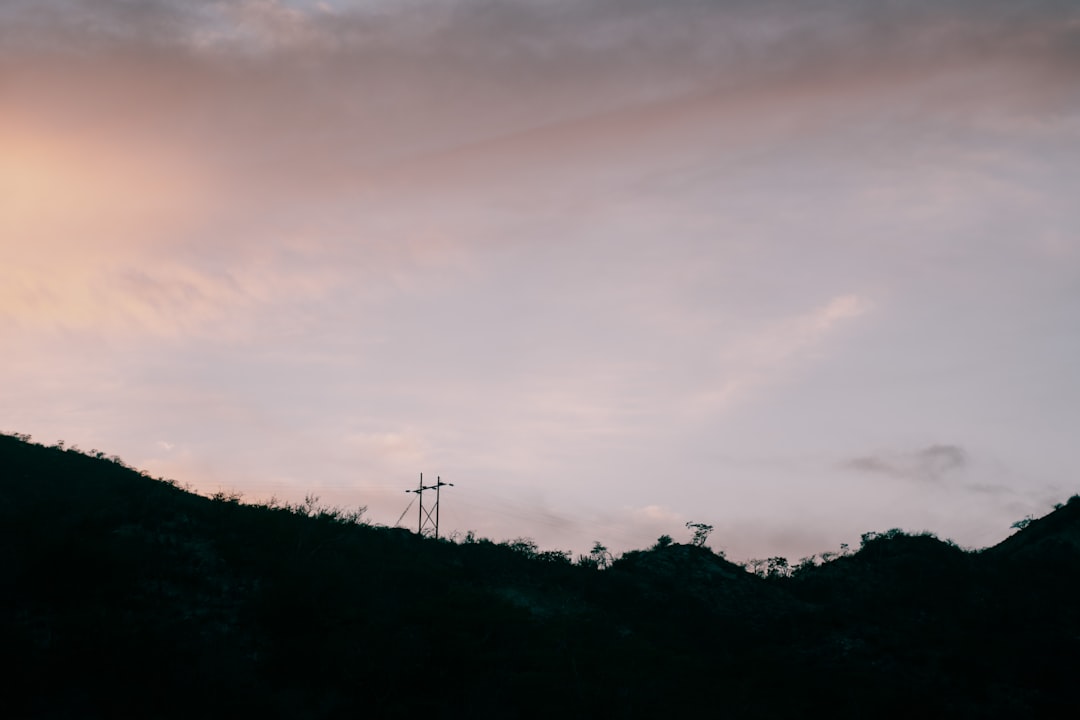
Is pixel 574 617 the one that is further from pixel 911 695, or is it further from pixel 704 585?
pixel 911 695

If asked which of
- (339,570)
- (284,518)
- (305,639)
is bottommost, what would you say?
(305,639)

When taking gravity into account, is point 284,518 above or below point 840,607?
above

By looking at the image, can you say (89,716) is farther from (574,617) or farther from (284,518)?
(574,617)

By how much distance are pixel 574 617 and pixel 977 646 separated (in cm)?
1863

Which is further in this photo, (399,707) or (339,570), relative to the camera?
(339,570)

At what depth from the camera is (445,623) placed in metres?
32.3

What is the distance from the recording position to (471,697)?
27.3m

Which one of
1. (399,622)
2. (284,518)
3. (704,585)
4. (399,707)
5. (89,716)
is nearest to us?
(89,716)

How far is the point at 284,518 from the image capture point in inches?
1517

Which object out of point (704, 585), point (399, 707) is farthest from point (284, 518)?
point (704, 585)

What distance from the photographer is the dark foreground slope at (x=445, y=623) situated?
2545 centimetres

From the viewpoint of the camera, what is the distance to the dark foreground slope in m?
25.5

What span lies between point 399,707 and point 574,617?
1229 cm

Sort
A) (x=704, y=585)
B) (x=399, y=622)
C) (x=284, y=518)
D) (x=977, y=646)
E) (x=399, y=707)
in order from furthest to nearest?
(x=704, y=585), (x=284, y=518), (x=977, y=646), (x=399, y=622), (x=399, y=707)
